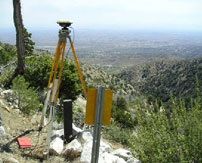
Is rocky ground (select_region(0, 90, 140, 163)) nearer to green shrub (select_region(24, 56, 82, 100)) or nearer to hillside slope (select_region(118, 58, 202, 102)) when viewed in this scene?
green shrub (select_region(24, 56, 82, 100))

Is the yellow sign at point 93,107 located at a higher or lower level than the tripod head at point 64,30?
lower

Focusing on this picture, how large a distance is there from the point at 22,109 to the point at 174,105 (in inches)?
162

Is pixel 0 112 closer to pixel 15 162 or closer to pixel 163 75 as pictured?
pixel 15 162

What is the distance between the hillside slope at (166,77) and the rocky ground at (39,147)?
3833cm

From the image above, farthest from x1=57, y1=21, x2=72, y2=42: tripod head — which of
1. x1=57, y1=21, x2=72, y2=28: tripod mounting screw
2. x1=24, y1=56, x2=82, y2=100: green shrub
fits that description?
x1=24, y1=56, x2=82, y2=100: green shrub

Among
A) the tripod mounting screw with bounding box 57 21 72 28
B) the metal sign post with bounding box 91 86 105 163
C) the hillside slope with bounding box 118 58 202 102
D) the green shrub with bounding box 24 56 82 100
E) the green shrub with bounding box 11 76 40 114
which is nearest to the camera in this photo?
the metal sign post with bounding box 91 86 105 163

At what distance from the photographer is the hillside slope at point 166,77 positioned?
48216 mm

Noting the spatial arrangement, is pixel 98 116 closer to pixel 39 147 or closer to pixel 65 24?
pixel 65 24

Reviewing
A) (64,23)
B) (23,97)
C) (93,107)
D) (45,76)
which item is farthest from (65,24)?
(45,76)

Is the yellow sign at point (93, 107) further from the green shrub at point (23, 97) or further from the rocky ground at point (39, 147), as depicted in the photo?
the green shrub at point (23, 97)

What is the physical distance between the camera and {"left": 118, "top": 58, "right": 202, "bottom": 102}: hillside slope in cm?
4822

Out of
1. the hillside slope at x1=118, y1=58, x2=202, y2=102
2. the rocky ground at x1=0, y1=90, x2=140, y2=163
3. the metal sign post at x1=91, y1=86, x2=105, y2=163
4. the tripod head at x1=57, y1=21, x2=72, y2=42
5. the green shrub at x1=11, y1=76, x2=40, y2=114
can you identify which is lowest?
the hillside slope at x1=118, y1=58, x2=202, y2=102

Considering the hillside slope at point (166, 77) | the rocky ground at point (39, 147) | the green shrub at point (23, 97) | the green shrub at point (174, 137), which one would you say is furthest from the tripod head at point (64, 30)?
the hillside slope at point (166, 77)

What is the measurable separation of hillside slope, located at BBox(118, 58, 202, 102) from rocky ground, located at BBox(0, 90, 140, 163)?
3833 cm
